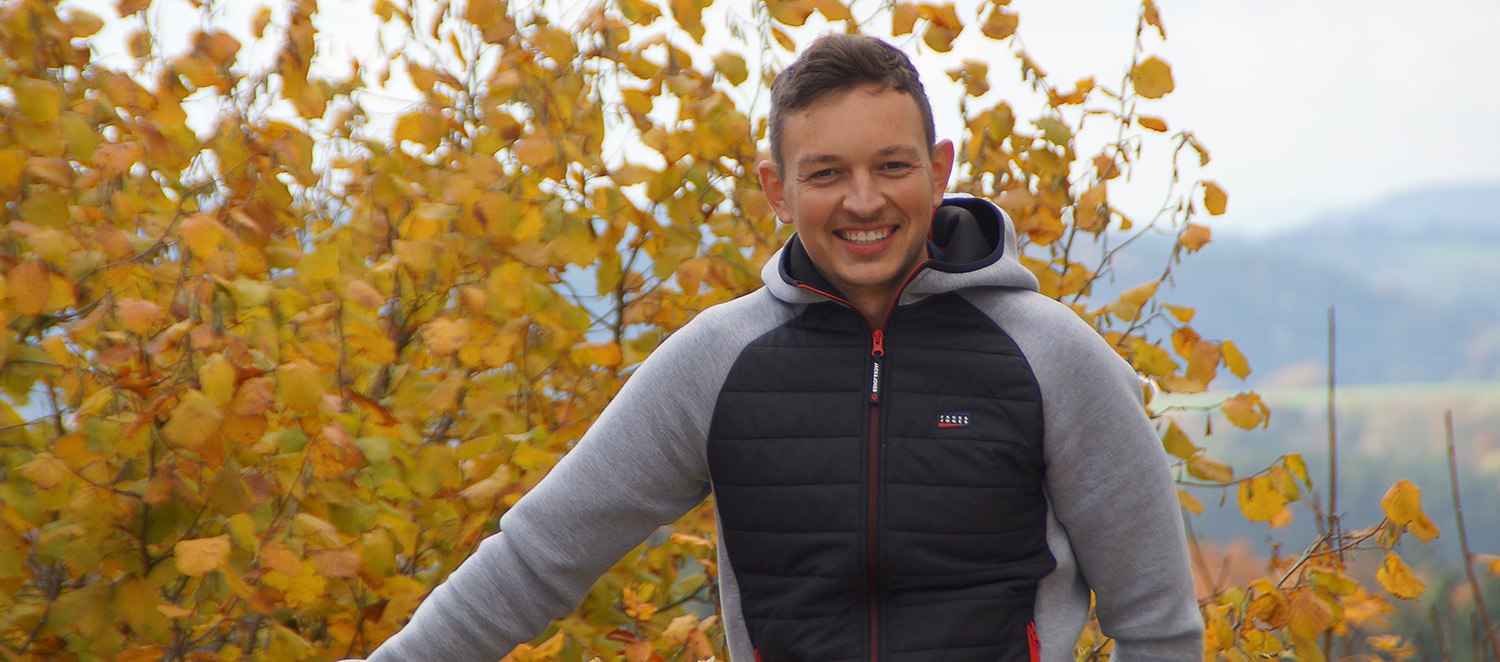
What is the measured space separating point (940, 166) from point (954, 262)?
14cm

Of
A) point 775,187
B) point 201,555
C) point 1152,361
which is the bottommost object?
point 201,555

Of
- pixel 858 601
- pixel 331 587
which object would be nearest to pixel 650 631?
pixel 331 587

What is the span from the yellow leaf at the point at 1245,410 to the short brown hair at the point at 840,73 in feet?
4.14

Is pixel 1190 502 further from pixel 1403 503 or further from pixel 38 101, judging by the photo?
pixel 38 101

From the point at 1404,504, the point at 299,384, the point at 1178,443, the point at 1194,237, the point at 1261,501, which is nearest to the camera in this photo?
the point at 299,384

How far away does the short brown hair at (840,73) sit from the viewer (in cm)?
133

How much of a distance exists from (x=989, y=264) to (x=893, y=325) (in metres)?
0.14

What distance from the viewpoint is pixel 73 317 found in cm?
217

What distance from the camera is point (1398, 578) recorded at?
2248 millimetres

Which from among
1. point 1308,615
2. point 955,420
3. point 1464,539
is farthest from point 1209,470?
point 955,420

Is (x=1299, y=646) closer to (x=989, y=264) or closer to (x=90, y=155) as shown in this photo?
(x=989, y=264)

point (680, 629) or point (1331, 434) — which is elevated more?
point (1331, 434)

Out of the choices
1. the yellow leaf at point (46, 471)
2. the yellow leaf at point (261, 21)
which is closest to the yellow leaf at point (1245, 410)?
the yellow leaf at point (46, 471)

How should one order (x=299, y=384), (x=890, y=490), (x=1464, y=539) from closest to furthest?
(x=890, y=490), (x=299, y=384), (x=1464, y=539)
